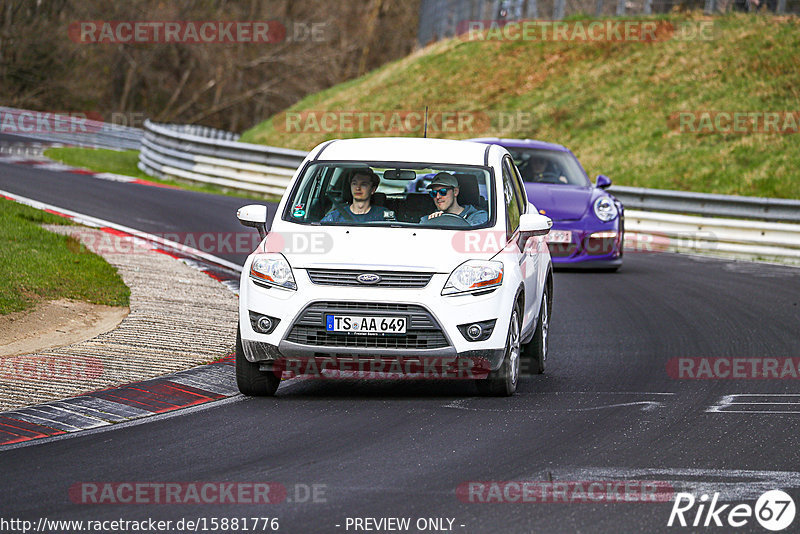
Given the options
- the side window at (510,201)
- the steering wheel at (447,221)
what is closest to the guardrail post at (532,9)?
the side window at (510,201)

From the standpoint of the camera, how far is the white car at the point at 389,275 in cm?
805

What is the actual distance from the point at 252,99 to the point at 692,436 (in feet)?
171

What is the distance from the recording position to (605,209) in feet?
53.3

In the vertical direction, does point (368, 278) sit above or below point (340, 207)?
below

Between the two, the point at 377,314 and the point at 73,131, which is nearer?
the point at 377,314

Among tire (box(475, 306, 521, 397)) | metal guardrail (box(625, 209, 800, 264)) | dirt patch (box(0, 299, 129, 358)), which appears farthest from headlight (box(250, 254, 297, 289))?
metal guardrail (box(625, 209, 800, 264))

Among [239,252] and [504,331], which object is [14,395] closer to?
[504,331]

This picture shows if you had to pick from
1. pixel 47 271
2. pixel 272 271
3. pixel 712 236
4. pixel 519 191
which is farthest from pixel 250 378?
pixel 712 236

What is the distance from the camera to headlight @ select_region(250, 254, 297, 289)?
819cm

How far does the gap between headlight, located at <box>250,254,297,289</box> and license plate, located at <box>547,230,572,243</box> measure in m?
8.24

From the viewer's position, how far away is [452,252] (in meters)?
8.32

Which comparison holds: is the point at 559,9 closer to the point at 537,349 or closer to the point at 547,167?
the point at 547,167

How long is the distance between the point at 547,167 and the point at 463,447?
33.7 ft

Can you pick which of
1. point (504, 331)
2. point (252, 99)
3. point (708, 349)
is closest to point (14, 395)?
point (504, 331)
